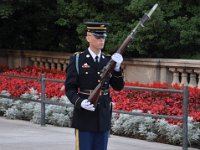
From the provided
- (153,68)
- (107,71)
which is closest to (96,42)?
(107,71)

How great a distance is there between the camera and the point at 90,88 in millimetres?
6477

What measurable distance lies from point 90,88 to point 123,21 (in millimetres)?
7968

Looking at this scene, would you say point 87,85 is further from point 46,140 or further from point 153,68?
point 153,68

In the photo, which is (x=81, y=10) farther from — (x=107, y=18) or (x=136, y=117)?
(x=136, y=117)

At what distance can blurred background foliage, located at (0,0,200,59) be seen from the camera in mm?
13134

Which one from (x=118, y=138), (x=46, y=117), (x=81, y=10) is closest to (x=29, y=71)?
(x=81, y=10)

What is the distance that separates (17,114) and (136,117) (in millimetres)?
3145

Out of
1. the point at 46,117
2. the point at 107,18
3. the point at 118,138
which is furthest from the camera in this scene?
the point at 107,18

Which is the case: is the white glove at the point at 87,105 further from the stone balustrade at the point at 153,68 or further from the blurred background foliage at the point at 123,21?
the blurred background foliage at the point at 123,21

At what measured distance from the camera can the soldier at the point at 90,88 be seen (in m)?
6.41

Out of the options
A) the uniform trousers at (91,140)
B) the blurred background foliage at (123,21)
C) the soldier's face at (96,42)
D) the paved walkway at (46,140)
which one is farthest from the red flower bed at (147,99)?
the soldier's face at (96,42)

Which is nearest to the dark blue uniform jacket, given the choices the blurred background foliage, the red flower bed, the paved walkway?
the paved walkway

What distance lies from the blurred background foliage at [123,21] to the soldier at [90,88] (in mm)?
6547

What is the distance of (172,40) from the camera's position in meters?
13.5
